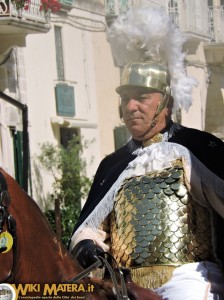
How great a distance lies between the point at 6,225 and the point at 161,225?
1803 millimetres

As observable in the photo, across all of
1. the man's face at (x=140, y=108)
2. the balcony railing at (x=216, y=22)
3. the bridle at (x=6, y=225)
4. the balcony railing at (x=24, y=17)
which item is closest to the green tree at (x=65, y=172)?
the balcony railing at (x=24, y=17)

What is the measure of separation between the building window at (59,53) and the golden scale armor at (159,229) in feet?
50.5

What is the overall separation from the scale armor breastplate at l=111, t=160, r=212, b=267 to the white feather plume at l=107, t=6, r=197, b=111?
25.7 inches

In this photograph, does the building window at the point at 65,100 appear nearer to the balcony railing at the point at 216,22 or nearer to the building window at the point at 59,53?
the building window at the point at 59,53

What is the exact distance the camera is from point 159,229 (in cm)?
734

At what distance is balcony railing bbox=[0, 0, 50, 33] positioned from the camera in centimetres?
1881

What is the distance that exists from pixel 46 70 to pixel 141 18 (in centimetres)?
1433

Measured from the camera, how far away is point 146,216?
7391mm

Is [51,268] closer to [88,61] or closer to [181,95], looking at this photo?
[181,95]

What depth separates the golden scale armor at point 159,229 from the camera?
286 inches

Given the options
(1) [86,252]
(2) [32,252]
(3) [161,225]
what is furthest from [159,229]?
(2) [32,252]

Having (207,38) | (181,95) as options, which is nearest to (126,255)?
(181,95)

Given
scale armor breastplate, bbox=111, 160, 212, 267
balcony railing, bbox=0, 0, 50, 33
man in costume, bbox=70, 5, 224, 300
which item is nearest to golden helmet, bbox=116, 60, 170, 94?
man in costume, bbox=70, 5, 224, 300

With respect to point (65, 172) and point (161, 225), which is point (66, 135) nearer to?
point (65, 172)
